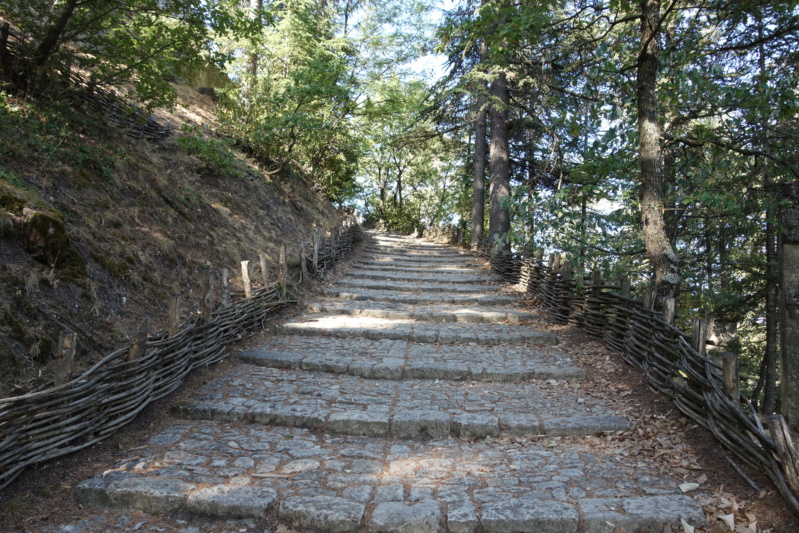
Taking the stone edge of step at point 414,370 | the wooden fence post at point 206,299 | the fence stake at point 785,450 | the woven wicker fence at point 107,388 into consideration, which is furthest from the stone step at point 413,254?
the fence stake at point 785,450

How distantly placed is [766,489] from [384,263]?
9566mm

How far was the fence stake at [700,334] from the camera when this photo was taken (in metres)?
3.14

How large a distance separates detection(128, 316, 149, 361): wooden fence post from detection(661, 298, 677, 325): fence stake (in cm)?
415

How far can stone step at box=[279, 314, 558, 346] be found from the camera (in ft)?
18.3

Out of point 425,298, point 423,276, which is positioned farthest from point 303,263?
point 423,276

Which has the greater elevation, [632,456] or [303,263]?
[303,263]

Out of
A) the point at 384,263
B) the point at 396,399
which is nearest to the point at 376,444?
the point at 396,399

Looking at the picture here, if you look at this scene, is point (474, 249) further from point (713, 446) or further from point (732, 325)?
point (713, 446)

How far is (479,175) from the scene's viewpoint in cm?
1320

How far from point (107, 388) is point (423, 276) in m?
7.55

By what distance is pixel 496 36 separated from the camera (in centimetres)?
438

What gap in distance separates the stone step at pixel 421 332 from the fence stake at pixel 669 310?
1891mm

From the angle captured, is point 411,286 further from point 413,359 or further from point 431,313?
point 413,359

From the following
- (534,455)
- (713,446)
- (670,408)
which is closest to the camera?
(713,446)
